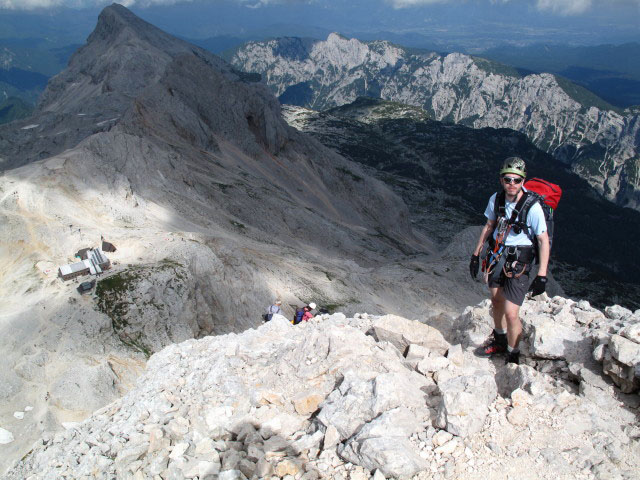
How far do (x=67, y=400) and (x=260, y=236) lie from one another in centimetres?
2748

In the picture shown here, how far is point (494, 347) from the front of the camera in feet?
34.6

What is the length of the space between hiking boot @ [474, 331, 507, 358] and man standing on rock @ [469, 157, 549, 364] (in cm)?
6


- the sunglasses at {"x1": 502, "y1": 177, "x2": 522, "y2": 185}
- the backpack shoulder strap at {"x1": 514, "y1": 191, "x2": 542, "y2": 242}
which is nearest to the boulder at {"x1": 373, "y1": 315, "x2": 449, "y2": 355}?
the backpack shoulder strap at {"x1": 514, "y1": 191, "x2": 542, "y2": 242}

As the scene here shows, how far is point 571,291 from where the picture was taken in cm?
10138

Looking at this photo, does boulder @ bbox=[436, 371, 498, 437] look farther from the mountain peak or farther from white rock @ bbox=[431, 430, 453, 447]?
the mountain peak

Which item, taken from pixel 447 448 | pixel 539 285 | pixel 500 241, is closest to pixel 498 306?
pixel 539 285

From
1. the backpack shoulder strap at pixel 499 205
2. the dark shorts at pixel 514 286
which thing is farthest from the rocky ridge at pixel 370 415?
the backpack shoulder strap at pixel 499 205

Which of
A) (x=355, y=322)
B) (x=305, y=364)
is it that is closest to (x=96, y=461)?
(x=305, y=364)

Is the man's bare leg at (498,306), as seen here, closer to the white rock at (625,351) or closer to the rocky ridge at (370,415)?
the rocky ridge at (370,415)

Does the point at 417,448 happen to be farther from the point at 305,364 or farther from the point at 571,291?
the point at 571,291

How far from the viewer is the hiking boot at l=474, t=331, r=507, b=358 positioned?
10.4 metres

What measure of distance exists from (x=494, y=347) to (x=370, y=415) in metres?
4.17

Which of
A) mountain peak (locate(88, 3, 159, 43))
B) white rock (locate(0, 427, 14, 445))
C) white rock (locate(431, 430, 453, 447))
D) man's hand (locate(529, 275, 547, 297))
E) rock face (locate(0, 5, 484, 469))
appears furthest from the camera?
mountain peak (locate(88, 3, 159, 43))

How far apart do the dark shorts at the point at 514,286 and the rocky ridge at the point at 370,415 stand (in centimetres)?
102
